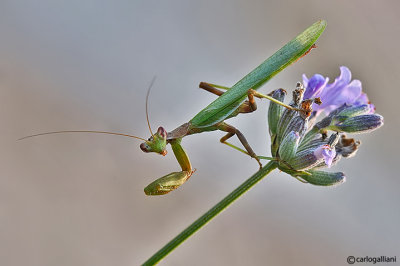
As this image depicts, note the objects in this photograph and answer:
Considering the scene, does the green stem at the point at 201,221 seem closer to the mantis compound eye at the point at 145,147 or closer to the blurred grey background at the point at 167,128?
the mantis compound eye at the point at 145,147

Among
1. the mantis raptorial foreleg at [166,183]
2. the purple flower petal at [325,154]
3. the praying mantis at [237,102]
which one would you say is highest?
the praying mantis at [237,102]

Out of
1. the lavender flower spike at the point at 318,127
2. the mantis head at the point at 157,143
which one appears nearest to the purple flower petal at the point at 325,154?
the lavender flower spike at the point at 318,127

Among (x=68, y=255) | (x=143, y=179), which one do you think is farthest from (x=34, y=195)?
(x=143, y=179)

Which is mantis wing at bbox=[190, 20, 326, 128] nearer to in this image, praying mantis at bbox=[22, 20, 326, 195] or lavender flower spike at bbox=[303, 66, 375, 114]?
praying mantis at bbox=[22, 20, 326, 195]

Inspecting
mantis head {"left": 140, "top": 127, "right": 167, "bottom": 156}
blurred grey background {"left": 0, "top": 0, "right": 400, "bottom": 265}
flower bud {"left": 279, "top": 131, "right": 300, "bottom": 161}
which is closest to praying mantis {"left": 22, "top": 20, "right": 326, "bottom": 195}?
mantis head {"left": 140, "top": 127, "right": 167, "bottom": 156}

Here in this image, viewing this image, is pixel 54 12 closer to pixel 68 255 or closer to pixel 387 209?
pixel 68 255

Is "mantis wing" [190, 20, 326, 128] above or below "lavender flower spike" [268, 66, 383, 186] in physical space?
above
